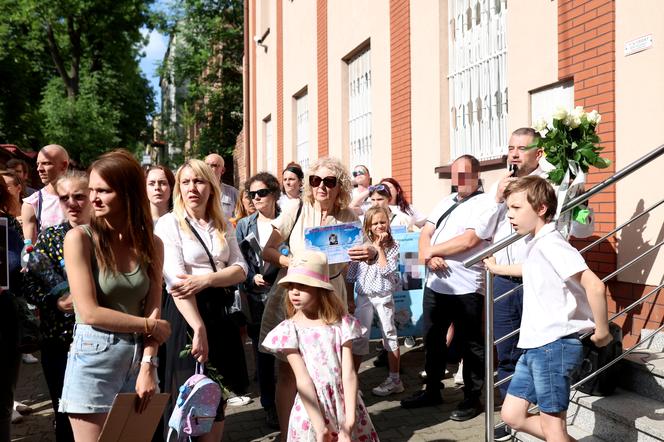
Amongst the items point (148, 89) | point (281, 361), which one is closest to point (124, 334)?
point (281, 361)

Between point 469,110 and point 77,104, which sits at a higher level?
point 77,104

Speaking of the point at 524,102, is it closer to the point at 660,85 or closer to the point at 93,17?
the point at 660,85

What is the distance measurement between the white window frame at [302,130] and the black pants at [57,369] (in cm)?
1145

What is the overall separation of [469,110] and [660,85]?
319cm

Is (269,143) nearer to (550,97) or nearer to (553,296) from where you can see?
(550,97)

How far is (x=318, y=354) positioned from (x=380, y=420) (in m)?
1.80

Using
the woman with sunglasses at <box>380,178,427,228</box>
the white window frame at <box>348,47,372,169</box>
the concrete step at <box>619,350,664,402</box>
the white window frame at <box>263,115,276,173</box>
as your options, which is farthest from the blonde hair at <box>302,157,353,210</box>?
the white window frame at <box>263,115,276,173</box>

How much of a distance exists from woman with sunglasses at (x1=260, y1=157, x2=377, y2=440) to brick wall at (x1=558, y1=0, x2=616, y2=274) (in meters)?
2.19

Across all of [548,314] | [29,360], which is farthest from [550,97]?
[29,360]

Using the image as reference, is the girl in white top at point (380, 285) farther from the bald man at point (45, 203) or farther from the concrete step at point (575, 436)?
the bald man at point (45, 203)

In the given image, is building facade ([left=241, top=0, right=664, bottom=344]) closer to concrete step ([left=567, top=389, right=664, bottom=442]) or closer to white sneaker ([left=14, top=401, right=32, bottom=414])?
concrete step ([left=567, top=389, right=664, bottom=442])

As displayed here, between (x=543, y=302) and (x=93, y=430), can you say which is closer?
(x=93, y=430)

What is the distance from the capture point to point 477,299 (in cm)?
503

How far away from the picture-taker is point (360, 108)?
37.8 ft
